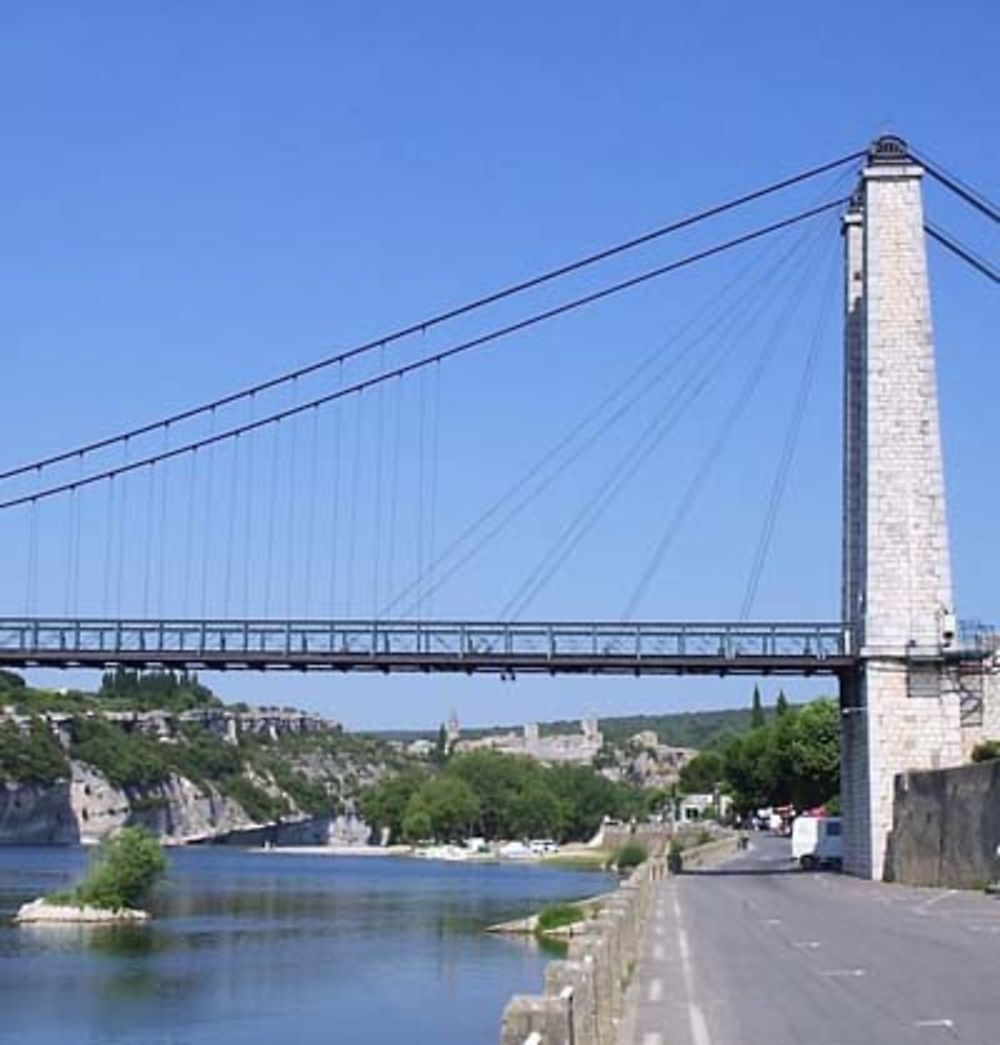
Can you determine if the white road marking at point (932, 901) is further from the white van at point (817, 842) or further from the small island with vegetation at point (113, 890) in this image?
the small island with vegetation at point (113, 890)

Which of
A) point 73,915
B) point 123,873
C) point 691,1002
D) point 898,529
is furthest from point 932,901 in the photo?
point 123,873

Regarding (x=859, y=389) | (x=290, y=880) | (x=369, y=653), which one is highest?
(x=859, y=389)

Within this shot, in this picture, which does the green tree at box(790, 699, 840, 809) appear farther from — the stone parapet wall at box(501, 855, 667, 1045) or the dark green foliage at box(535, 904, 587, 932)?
the stone parapet wall at box(501, 855, 667, 1045)

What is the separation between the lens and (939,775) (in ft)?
183

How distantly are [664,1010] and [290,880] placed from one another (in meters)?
115

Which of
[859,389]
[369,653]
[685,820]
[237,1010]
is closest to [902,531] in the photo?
[859,389]

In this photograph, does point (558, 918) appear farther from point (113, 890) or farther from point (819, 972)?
point (819, 972)

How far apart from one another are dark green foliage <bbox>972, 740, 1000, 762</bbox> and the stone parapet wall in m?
35.4

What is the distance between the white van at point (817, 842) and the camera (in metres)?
75.4

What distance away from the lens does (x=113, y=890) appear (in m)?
81.6

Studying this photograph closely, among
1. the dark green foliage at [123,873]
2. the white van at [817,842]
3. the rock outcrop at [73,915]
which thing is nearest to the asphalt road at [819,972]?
the white van at [817,842]

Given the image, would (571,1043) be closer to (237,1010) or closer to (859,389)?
(237,1010)

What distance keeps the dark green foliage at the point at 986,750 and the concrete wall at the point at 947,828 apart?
2.11 meters


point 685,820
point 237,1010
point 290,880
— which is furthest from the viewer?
point 685,820
